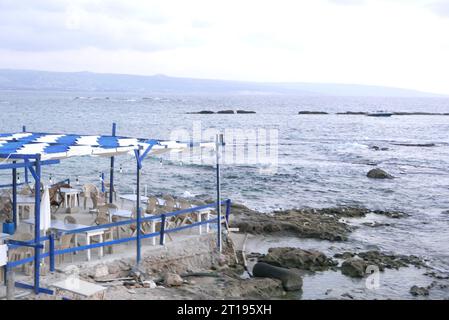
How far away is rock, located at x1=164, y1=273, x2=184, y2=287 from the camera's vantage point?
12.2 m

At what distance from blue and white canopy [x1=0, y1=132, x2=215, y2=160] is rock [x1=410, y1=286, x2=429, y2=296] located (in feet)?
20.5

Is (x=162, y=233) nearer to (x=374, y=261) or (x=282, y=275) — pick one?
(x=282, y=275)

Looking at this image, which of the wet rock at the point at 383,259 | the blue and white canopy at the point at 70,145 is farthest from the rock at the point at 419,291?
the blue and white canopy at the point at 70,145

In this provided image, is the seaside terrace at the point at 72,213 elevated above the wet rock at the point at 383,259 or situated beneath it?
elevated above

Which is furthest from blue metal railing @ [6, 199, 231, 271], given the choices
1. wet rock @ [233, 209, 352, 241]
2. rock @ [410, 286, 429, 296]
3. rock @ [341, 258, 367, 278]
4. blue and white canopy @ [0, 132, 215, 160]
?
rock @ [410, 286, 429, 296]

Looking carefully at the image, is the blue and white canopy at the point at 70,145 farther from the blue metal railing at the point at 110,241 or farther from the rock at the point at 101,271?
the rock at the point at 101,271

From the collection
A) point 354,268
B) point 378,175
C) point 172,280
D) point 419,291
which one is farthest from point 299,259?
point 378,175

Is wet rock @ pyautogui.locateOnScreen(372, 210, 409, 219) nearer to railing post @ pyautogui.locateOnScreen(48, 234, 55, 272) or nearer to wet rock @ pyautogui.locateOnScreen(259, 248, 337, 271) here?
wet rock @ pyautogui.locateOnScreen(259, 248, 337, 271)

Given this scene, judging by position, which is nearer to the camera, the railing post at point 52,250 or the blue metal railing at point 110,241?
the blue metal railing at point 110,241

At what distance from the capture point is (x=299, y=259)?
15781mm

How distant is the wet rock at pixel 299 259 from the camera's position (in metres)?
15.6

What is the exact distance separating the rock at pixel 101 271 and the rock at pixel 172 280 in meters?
1.30
